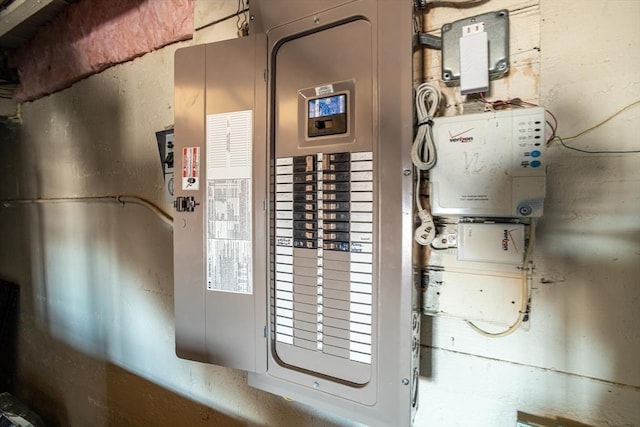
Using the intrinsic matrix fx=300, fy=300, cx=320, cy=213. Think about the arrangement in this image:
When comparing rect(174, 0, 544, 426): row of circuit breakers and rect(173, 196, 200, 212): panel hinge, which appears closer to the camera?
rect(174, 0, 544, 426): row of circuit breakers

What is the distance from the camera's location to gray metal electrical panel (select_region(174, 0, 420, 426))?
0.63m

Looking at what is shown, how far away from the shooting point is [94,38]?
1320mm

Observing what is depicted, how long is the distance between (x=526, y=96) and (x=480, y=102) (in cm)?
8

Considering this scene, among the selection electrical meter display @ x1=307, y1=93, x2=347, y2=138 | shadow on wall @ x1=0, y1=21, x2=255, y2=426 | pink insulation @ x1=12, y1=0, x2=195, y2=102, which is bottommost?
shadow on wall @ x1=0, y1=21, x2=255, y2=426

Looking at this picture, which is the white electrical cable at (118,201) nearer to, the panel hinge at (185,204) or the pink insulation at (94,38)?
the panel hinge at (185,204)

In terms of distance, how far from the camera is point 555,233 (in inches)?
23.7

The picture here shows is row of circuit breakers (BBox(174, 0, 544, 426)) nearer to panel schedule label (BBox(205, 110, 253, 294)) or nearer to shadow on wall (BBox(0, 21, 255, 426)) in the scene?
panel schedule label (BBox(205, 110, 253, 294))

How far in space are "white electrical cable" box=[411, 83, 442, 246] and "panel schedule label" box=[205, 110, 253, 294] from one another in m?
0.41

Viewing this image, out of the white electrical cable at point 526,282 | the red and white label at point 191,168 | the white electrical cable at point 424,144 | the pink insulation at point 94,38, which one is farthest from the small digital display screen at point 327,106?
the pink insulation at point 94,38

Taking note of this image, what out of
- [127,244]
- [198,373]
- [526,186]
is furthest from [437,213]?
[127,244]

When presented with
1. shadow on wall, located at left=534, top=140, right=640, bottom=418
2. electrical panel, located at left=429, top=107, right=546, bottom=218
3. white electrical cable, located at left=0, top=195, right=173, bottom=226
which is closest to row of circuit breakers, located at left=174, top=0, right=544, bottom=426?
electrical panel, located at left=429, top=107, right=546, bottom=218

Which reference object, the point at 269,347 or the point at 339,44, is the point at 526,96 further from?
the point at 269,347

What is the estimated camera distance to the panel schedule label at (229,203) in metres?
0.78

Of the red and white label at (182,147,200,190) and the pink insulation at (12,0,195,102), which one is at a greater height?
the pink insulation at (12,0,195,102)
